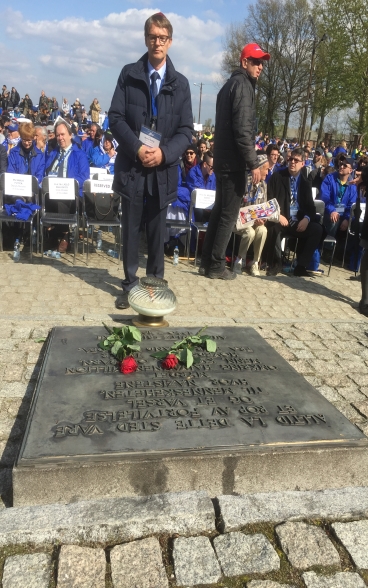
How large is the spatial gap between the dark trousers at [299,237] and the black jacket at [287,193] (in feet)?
0.70

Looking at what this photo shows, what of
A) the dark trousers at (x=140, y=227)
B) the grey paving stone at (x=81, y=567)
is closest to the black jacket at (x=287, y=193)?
the dark trousers at (x=140, y=227)

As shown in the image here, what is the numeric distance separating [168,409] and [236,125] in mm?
4151

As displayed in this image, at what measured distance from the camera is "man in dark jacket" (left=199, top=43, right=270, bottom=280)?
19.5ft

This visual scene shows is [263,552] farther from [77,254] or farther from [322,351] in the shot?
[77,254]

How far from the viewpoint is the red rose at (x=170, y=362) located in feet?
10.6

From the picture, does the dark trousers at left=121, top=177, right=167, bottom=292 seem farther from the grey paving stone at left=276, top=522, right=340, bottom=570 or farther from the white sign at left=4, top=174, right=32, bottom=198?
the grey paving stone at left=276, top=522, right=340, bottom=570

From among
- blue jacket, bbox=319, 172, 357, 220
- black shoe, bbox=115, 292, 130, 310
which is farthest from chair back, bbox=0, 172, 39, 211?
blue jacket, bbox=319, 172, 357, 220

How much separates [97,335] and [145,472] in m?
1.46

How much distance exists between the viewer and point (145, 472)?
2465mm

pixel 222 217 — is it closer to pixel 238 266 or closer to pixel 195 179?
pixel 238 266

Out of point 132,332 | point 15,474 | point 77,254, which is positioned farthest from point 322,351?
point 77,254

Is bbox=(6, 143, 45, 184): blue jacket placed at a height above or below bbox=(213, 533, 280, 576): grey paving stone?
above

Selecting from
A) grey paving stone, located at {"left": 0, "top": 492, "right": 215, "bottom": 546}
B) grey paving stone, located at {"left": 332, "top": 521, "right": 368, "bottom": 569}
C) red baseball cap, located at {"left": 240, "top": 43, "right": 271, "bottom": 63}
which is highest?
red baseball cap, located at {"left": 240, "top": 43, "right": 271, "bottom": 63}

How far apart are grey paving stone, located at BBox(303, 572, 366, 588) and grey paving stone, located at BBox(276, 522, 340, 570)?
6 centimetres
